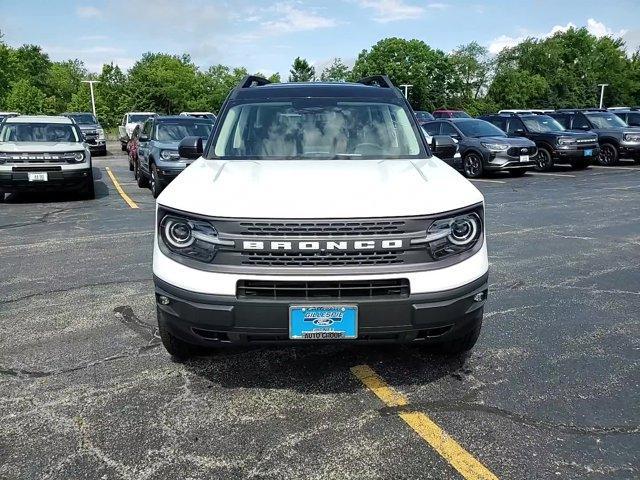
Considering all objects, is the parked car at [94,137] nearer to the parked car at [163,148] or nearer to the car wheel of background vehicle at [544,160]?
the parked car at [163,148]

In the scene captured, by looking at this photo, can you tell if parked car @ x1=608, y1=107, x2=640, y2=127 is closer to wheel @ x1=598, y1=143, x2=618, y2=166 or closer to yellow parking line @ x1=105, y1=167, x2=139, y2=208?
wheel @ x1=598, y1=143, x2=618, y2=166

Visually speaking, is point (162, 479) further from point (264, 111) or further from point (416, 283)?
point (264, 111)

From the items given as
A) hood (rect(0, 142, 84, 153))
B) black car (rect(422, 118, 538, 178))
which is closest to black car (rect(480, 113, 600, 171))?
black car (rect(422, 118, 538, 178))

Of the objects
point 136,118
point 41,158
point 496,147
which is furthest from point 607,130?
point 136,118

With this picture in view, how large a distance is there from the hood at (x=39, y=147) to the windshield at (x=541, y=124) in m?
13.2

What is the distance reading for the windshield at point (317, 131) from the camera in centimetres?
418

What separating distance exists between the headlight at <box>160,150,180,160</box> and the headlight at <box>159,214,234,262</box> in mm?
8174

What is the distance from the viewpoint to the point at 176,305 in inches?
120

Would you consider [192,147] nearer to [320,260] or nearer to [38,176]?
[320,260]

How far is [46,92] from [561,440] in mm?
107104

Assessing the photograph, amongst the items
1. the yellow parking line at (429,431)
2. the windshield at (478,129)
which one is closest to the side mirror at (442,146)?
the yellow parking line at (429,431)

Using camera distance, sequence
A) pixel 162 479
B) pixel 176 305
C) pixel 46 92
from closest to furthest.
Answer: pixel 162 479 → pixel 176 305 → pixel 46 92

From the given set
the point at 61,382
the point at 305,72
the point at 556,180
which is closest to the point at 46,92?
the point at 305,72

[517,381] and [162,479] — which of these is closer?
[162,479]
